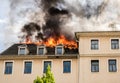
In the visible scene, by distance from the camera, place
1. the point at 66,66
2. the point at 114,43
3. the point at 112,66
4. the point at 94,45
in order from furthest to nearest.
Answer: the point at 66,66
the point at 94,45
the point at 114,43
the point at 112,66

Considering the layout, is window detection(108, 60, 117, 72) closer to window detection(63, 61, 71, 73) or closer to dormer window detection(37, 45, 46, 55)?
window detection(63, 61, 71, 73)

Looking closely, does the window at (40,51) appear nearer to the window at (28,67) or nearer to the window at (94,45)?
the window at (28,67)

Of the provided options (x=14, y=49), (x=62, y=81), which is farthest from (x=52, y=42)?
(x=62, y=81)

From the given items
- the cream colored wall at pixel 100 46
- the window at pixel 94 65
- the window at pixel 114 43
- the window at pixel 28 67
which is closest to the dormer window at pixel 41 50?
the window at pixel 28 67

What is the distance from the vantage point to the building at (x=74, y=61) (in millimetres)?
51000

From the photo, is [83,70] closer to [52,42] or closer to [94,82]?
[94,82]

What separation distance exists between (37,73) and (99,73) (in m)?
8.57

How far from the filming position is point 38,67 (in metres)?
53.1

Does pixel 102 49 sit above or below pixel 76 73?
above

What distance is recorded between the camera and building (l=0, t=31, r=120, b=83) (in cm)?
5100

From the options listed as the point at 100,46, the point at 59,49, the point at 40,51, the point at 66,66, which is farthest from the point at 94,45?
the point at 40,51

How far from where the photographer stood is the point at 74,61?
52.6 metres

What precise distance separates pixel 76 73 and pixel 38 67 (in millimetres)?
5403

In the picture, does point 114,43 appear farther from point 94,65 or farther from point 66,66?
point 66,66
